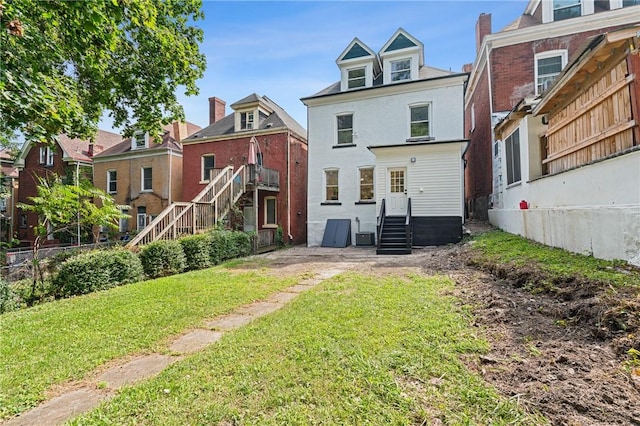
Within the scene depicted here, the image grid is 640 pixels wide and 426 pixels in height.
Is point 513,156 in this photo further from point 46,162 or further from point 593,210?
point 46,162

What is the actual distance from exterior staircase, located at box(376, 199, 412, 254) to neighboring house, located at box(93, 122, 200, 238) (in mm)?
15811

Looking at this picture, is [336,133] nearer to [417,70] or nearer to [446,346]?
[417,70]

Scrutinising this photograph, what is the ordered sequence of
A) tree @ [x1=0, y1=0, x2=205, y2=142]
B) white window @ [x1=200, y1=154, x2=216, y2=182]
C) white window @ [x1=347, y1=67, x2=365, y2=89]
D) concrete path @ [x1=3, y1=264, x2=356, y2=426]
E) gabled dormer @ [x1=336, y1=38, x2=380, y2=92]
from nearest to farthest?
concrete path @ [x1=3, y1=264, x2=356, y2=426]
tree @ [x1=0, y1=0, x2=205, y2=142]
gabled dormer @ [x1=336, y1=38, x2=380, y2=92]
white window @ [x1=347, y1=67, x2=365, y2=89]
white window @ [x1=200, y1=154, x2=216, y2=182]

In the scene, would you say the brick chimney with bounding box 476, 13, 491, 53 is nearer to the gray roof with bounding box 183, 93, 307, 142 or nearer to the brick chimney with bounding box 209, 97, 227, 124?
the gray roof with bounding box 183, 93, 307, 142

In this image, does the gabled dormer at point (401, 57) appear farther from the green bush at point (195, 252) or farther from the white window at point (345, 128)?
the green bush at point (195, 252)

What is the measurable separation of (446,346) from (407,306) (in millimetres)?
1405

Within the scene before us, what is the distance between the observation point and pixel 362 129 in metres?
15.7

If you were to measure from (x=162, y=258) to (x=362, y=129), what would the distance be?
11.2 m

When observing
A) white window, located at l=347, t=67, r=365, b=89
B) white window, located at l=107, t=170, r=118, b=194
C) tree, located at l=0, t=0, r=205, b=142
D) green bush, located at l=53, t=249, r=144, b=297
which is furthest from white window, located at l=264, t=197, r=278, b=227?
white window, located at l=107, t=170, r=118, b=194

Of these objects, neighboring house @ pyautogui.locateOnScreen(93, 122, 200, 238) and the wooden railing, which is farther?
neighboring house @ pyautogui.locateOnScreen(93, 122, 200, 238)

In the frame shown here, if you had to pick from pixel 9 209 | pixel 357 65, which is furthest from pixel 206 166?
pixel 9 209

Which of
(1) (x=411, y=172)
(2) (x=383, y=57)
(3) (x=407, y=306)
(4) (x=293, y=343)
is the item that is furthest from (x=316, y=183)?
(4) (x=293, y=343)

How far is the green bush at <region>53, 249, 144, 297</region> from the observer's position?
687 centimetres

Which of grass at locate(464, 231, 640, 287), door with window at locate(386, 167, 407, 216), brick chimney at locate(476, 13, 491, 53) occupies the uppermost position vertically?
brick chimney at locate(476, 13, 491, 53)
